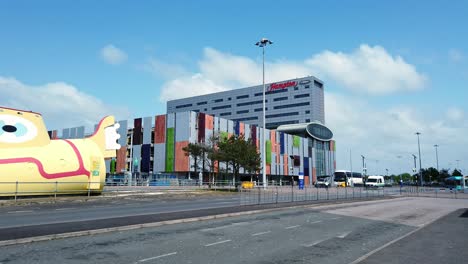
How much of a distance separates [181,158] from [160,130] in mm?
7973

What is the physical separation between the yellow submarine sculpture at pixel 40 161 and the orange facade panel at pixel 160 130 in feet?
130

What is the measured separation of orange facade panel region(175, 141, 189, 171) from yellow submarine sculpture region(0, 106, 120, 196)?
1401 inches

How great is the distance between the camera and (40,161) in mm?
25484

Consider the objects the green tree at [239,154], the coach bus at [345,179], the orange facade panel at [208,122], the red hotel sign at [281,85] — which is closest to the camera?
the green tree at [239,154]

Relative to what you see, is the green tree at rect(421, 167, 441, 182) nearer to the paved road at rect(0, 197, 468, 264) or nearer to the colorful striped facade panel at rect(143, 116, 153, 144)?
the colorful striped facade panel at rect(143, 116, 153, 144)

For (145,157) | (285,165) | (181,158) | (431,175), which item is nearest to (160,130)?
(145,157)

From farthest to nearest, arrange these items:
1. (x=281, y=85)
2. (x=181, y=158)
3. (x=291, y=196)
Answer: (x=281, y=85) → (x=181, y=158) → (x=291, y=196)

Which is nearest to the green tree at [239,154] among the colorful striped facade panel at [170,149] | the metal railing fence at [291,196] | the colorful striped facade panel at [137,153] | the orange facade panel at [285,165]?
the metal railing fence at [291,196]

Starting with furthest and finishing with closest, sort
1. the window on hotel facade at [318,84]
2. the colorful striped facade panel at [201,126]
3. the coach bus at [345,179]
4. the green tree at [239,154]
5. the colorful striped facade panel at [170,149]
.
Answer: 1. the window on hotel facade at [318,84]
2. the coach bus at [345,179]
3. the colorful striped facade panel at [201,126]
4. the colorful striped facade panel at [170,149]
5. the green tree at [239,154]

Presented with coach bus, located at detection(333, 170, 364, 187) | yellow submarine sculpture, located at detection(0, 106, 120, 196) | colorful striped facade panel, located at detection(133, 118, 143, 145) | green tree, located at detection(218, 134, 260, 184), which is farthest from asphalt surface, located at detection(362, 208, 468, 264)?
coach bus, located at detection(333, 170, 364, 187)

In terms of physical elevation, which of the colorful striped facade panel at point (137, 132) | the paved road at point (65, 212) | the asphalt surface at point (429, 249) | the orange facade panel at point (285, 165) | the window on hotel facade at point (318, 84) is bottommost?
the asphalt surface at point (429, 249)

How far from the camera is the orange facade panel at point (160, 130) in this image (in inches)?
2753

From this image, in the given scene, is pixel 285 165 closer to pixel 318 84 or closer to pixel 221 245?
pixel 318 84

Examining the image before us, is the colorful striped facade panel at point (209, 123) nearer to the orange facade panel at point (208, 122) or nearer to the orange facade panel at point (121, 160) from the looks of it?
the orange facade panel at point (208, 122)
